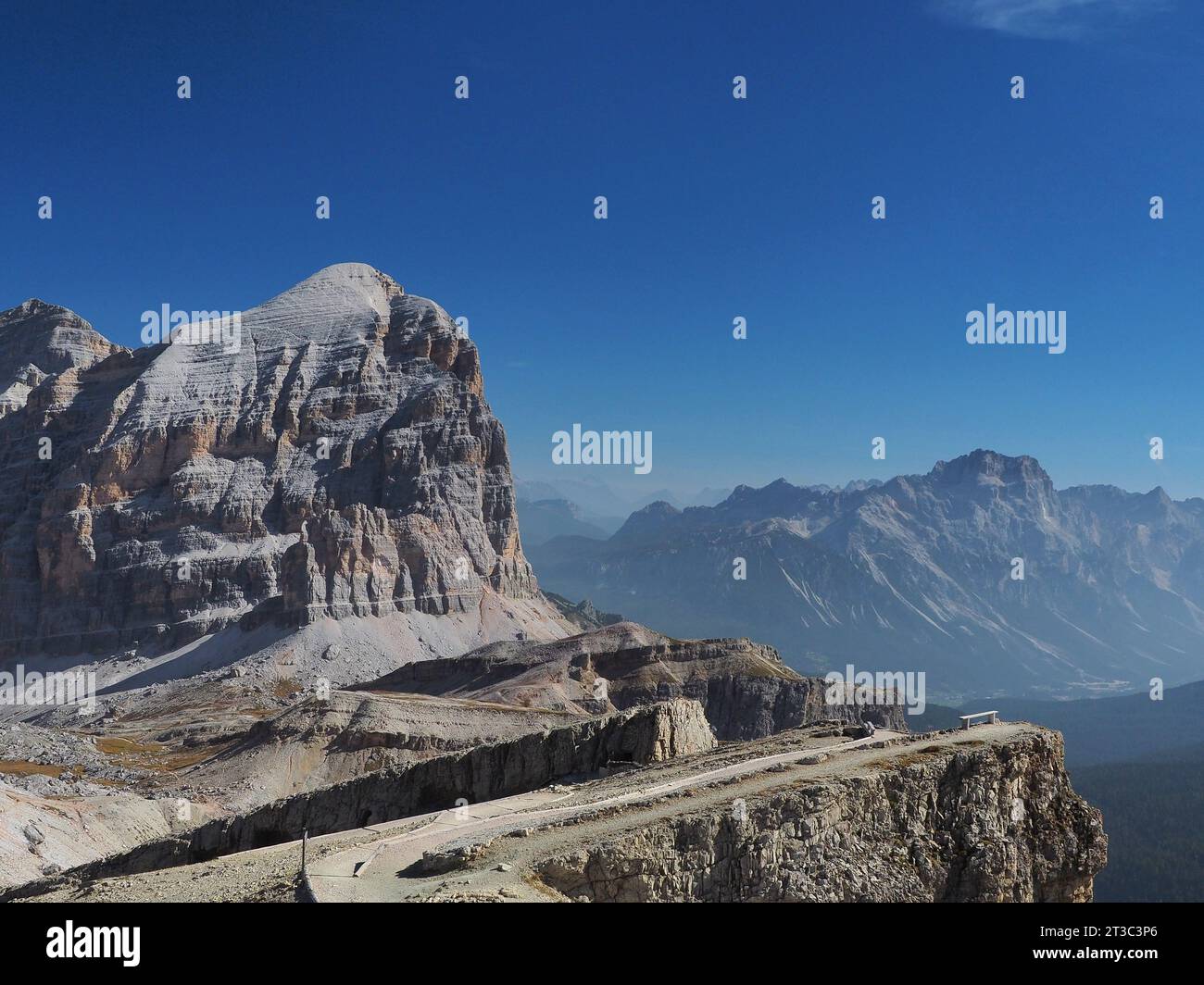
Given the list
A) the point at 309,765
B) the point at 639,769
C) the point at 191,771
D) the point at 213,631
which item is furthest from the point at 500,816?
the point at 213,631

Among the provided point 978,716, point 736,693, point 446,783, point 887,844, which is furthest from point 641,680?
point 887,844

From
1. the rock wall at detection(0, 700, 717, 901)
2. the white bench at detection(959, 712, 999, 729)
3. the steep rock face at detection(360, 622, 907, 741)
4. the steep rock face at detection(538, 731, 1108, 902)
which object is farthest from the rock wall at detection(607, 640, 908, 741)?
the steep rock face at detection(538, 731, 1108, 902)

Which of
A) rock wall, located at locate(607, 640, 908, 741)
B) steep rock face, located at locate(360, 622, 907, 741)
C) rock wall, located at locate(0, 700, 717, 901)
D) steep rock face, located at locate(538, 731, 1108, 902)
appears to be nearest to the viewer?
steep rock face, located at locate(538, 731, 1108, 902)

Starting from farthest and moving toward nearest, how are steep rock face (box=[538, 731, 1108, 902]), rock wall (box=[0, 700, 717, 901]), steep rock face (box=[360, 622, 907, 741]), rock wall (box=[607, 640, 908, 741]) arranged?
rock wall (box=[607, 640, 908, 741]), steep rock face (box=[360, 622, 907, 741]), rock wall (box=[0, 700, 717, 901]), steep rock face (box=[538, 731, 1108, 902])

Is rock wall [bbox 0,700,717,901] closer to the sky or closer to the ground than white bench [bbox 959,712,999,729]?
closer to the ground

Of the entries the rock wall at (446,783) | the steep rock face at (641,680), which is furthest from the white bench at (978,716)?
the steep rock face at (641,680)

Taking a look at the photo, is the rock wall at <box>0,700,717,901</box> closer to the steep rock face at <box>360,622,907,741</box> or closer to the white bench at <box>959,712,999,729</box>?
the white bench at <box>959,712,999,729</box>
